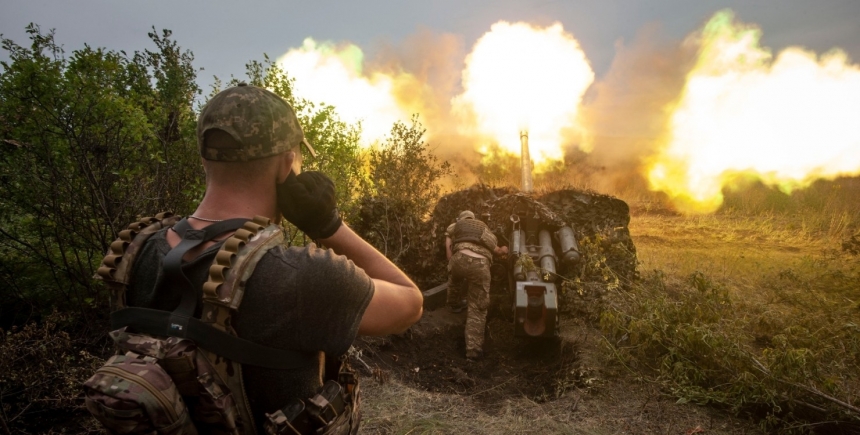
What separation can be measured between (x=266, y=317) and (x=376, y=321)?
1.33 feet

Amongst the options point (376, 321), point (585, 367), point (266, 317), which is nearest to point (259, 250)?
point (266, 317)

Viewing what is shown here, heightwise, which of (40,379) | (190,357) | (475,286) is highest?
(190,357)

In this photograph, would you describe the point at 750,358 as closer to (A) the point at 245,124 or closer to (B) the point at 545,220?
(B) the point at 545,220

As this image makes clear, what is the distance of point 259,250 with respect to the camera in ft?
4.75

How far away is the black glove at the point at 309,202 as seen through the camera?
68.6 inches

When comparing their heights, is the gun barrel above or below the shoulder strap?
above

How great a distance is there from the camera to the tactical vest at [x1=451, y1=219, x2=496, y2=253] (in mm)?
6668

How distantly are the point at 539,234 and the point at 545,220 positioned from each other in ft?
0.84

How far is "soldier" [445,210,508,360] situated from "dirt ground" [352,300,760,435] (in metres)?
0.34

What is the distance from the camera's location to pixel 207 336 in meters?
1.38

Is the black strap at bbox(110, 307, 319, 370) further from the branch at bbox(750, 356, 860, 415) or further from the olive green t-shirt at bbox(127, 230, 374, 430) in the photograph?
the branch at bbox(750, 356, 860, 415)

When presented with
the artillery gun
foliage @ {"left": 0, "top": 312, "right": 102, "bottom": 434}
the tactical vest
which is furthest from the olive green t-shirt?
the tactical vest

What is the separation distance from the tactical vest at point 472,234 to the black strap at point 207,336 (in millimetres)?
5241

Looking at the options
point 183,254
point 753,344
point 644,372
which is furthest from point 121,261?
point 753,344
